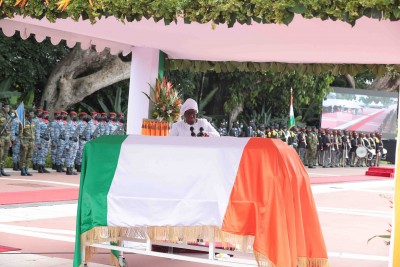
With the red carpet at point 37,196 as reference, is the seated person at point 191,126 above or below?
above

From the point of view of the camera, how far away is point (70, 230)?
10.9m

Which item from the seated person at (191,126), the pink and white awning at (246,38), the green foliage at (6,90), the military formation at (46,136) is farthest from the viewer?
the green foliage at (6,90)

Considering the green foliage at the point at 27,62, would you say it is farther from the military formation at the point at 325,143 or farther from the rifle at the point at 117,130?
the military formation at the point at 325,143

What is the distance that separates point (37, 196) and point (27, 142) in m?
5.47

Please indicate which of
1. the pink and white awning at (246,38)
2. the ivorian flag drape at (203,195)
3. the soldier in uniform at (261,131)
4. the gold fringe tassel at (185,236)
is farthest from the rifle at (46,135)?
the ivorian flag drape at (203,195)

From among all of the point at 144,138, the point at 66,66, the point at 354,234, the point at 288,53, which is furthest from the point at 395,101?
the point at 144,138

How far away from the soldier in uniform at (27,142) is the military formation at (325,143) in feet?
36.3

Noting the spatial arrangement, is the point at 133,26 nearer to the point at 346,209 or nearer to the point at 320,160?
→ the point at 346,209

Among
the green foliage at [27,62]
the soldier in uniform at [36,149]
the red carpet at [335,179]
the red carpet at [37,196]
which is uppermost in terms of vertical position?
the green foliage at [27,62]

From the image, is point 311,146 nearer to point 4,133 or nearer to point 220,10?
point 4,133

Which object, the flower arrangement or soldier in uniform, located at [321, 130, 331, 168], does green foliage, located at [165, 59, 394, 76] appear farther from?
soldier in uniform, located at [321, 130, 331, 168]

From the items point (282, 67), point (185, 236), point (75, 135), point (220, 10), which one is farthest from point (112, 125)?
point (220, 10)

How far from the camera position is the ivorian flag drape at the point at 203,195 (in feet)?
21.2

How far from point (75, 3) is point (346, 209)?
37.2ft
